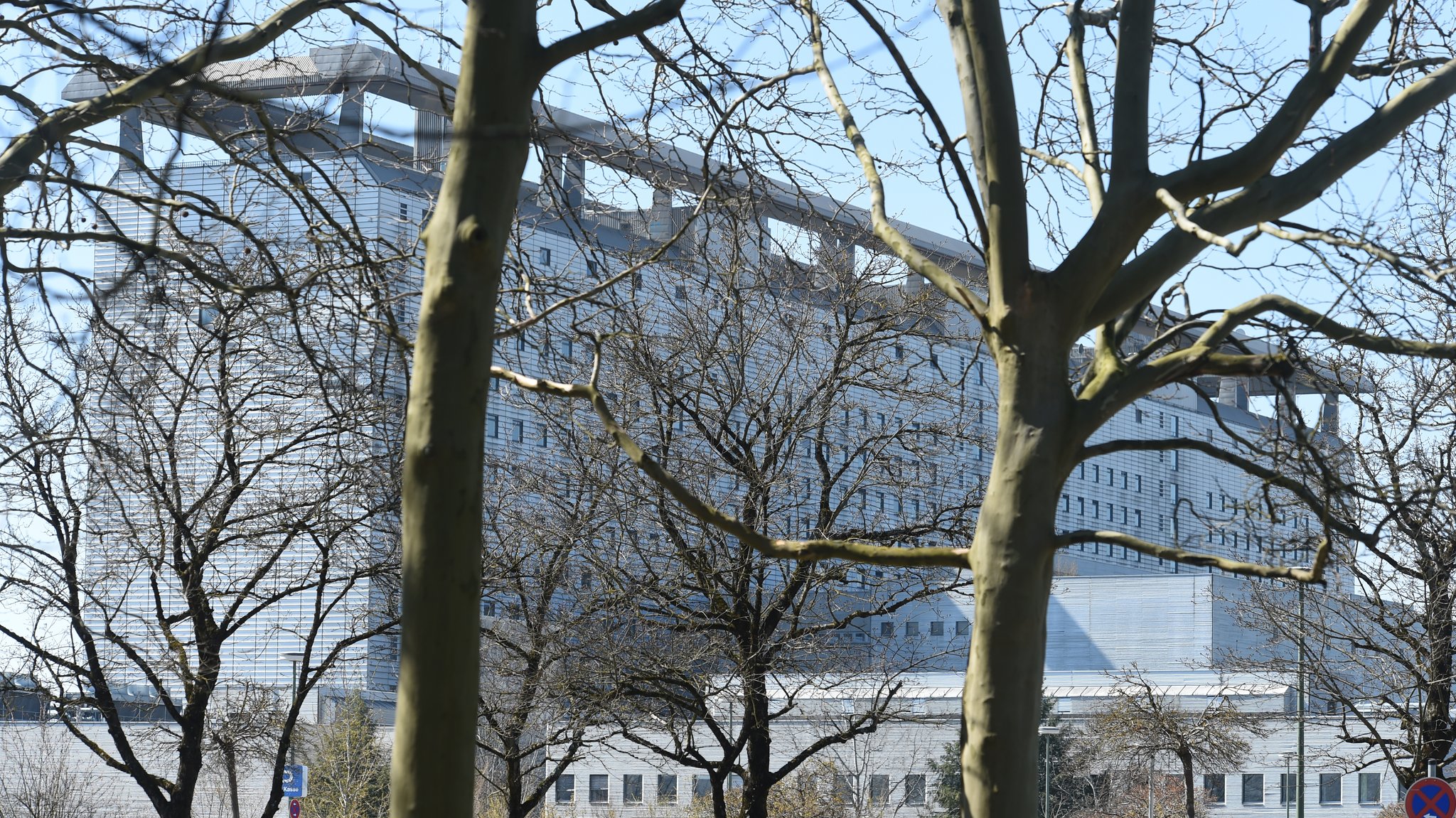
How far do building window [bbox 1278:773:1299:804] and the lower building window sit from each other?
21378mm

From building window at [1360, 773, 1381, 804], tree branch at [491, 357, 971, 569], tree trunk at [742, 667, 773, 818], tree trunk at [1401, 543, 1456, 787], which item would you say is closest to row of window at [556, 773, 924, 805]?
building window at [1360, 773, 1381, 804]

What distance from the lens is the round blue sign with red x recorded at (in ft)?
51.0

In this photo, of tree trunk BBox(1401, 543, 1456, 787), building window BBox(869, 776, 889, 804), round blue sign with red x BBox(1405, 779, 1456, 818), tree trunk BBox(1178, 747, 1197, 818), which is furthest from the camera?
building window BBox(869, 776, 889, 804)

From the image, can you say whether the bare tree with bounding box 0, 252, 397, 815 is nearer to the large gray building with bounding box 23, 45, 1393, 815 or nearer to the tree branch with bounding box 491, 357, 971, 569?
the large gray building with bounding box 23, 45, 1393, 815

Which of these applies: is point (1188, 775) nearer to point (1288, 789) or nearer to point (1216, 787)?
point (1288, 789)

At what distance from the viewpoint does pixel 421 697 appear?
3902 mm

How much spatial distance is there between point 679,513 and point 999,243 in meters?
8.90

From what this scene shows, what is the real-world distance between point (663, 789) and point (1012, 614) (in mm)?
46803

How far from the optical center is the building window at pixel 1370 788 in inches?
1832

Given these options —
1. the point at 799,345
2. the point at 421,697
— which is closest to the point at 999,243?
the point at 421,697

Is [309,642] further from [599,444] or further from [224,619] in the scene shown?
[599,444]

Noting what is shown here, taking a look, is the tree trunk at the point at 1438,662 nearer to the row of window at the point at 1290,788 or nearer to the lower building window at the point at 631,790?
the row of window at the point at 1290,788

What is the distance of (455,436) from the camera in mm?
4012

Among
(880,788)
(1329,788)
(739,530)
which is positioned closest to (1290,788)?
(1329,788)
